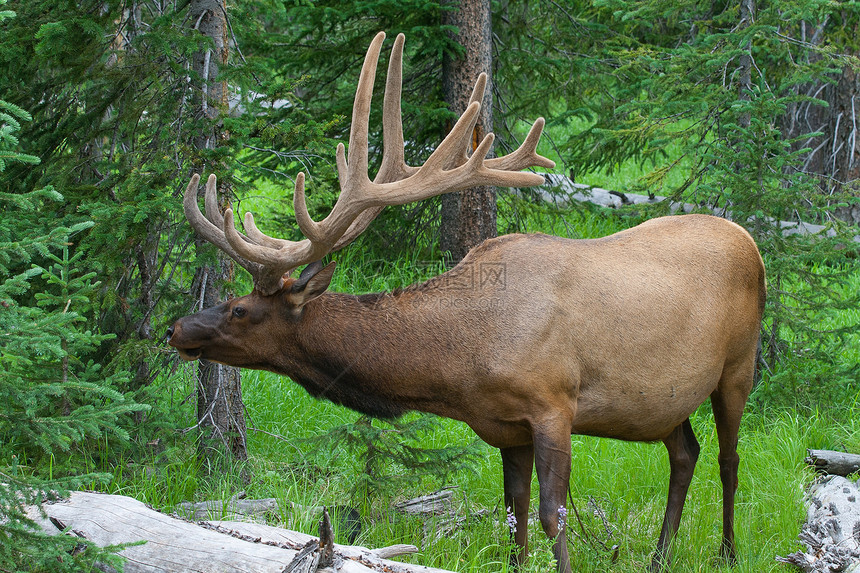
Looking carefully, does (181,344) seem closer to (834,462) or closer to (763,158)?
(834,462)

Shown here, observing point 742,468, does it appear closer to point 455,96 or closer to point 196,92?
point 455,96

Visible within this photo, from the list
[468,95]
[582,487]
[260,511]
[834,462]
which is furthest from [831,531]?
[468,95]

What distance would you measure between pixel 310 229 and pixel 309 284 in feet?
1.18

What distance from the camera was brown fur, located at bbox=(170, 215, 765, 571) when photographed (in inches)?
179

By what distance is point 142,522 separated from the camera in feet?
12.8

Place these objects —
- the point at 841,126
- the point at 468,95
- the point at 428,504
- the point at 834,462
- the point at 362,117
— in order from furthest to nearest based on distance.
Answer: the point at 841,126 < the point at 468,95 < the point at 834,462 < the point at 428,504 < the point at 362,117

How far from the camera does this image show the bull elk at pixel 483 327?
454 cm

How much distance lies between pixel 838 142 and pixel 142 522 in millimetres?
9804

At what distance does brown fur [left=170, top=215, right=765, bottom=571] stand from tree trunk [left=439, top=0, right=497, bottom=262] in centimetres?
268

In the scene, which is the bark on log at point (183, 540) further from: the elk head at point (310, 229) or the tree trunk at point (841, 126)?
the tree trunk at point (841, 126)

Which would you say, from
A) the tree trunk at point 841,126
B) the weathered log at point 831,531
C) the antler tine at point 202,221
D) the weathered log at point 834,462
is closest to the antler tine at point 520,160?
the antler tine at point 202,221

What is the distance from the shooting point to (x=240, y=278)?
655 cm

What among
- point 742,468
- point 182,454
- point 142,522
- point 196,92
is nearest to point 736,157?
point 742,468

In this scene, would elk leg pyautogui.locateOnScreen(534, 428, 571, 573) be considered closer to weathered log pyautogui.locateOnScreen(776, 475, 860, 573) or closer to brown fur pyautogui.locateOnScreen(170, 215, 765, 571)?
brown fur pyautogui.locateOnScreen(170, 215, 765, 571)
